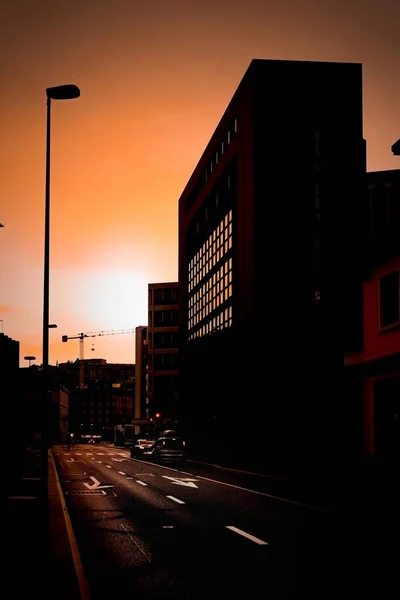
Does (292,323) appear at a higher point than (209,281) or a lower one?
lower

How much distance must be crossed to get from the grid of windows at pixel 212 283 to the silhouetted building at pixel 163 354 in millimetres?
30507

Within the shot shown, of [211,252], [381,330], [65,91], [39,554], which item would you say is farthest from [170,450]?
[39,554]

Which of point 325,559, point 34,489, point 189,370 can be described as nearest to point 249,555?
point 325,559

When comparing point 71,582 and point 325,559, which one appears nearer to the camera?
point 71,582

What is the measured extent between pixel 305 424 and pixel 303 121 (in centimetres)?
2290

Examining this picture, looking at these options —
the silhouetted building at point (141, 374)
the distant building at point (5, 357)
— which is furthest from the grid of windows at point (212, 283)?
the silhouetted building at point (141, 374)

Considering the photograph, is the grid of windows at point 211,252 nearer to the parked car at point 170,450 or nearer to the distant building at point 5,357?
the parked car at point 170,450

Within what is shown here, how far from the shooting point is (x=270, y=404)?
56594 mm

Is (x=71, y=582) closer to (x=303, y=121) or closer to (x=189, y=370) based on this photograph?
(x=303, y=121)

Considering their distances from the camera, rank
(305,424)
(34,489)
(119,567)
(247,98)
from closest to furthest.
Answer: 1. (119,567)
2. (34,489)
3. (305,424)
4. (247,98)

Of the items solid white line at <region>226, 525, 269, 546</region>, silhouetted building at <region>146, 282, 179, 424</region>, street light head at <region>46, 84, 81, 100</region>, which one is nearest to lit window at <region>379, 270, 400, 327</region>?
solid white line at <region>226, 525, 269, 546</region>

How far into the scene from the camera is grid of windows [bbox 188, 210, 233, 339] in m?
67.1

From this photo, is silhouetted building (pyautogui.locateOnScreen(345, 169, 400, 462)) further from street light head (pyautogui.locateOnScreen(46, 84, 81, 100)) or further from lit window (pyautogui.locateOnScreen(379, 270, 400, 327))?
street light head (pyautogui.locateOnScreen(46, 84, 81, 100))

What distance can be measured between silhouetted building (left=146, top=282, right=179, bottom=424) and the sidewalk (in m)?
94.9
